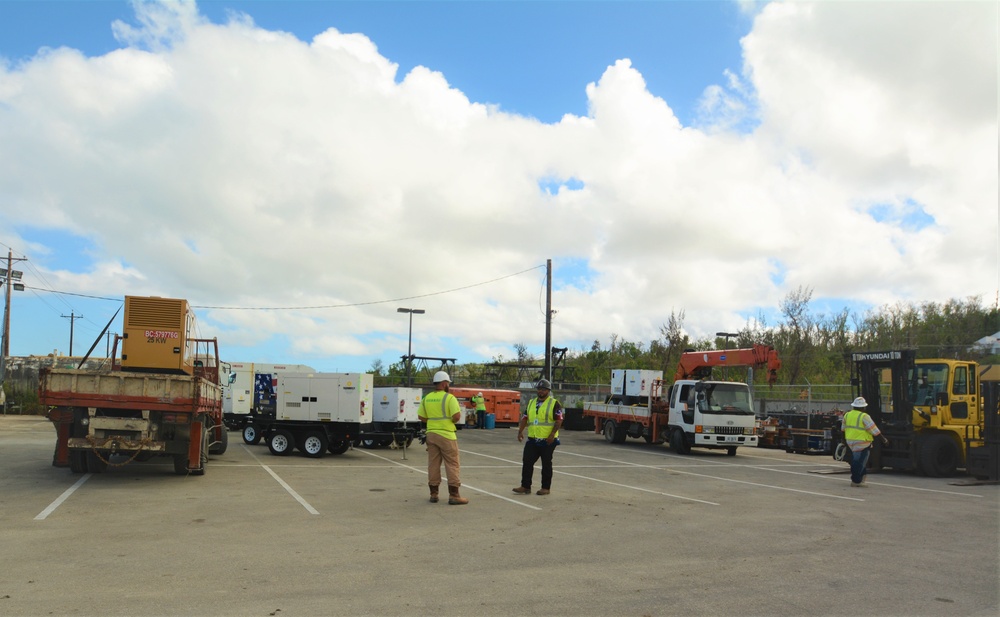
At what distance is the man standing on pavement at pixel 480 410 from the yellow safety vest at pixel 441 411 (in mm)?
26950

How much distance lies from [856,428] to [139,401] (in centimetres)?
1338

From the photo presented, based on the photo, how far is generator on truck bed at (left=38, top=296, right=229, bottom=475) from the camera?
12680 mm

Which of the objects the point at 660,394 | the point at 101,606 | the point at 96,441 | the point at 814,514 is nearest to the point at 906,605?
the point at 814,514

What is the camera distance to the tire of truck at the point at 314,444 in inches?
773

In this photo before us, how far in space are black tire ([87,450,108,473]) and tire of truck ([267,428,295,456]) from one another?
576 cm

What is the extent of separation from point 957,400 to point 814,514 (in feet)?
27.0

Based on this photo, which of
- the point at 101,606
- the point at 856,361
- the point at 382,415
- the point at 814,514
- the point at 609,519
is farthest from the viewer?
the point at 382,415

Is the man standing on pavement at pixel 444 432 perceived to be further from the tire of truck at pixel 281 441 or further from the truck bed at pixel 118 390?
the tire of truck at pixel 281 441

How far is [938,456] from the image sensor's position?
695 inches

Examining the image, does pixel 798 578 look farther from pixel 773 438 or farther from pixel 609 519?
pixel 773 438

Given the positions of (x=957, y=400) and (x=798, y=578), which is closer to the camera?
(x=798, y=578)

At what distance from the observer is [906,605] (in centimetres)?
640

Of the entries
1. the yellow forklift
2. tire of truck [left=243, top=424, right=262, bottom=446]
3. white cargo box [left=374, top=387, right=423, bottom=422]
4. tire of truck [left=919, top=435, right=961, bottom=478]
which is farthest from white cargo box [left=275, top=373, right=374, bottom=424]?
tire of truck [left=919, top=435, right=961, bottom=478]

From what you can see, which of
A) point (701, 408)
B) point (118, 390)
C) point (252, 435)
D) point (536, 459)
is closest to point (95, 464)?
point (118, 390)
